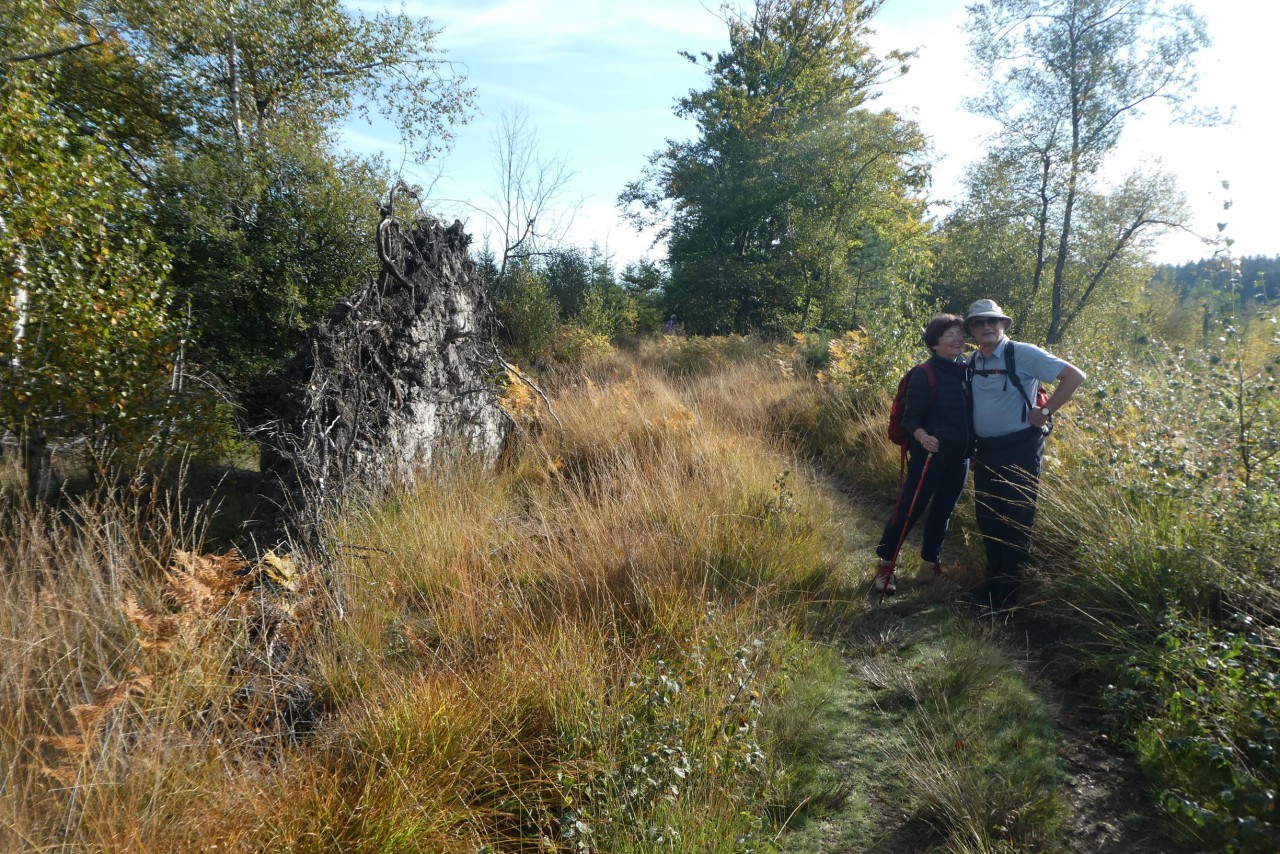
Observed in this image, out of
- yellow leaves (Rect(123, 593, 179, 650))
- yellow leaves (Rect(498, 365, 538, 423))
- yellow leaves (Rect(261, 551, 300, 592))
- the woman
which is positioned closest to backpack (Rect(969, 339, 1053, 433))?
the woman

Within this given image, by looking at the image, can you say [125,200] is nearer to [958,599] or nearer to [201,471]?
Answer: [201,471]

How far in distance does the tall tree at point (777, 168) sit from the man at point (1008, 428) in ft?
44.9

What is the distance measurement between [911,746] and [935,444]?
6.48 feet

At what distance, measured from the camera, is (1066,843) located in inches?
90.4

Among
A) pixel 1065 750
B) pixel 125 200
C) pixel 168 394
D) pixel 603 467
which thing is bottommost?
pixel 1065 750

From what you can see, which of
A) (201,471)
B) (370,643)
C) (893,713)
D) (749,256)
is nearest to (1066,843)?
(893,713)

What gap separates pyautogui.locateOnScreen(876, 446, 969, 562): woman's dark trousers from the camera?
4.32 metres

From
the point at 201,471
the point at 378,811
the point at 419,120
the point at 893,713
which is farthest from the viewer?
the point at 419,120

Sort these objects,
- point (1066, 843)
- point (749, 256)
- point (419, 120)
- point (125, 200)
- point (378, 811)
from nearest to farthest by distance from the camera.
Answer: point (378, 811), point (1066, 843), point (125, 200), point (419, 120), point (749, 256)

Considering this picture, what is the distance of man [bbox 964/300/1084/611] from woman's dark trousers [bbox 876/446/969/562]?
0.19m

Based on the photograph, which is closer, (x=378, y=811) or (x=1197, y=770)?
(x=378, y=811)

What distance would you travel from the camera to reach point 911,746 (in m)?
2.81

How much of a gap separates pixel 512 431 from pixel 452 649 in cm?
407

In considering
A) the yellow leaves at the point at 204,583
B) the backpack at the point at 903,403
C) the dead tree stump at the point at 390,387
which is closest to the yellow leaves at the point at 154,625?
the yellow leaves at the point at 204,583
